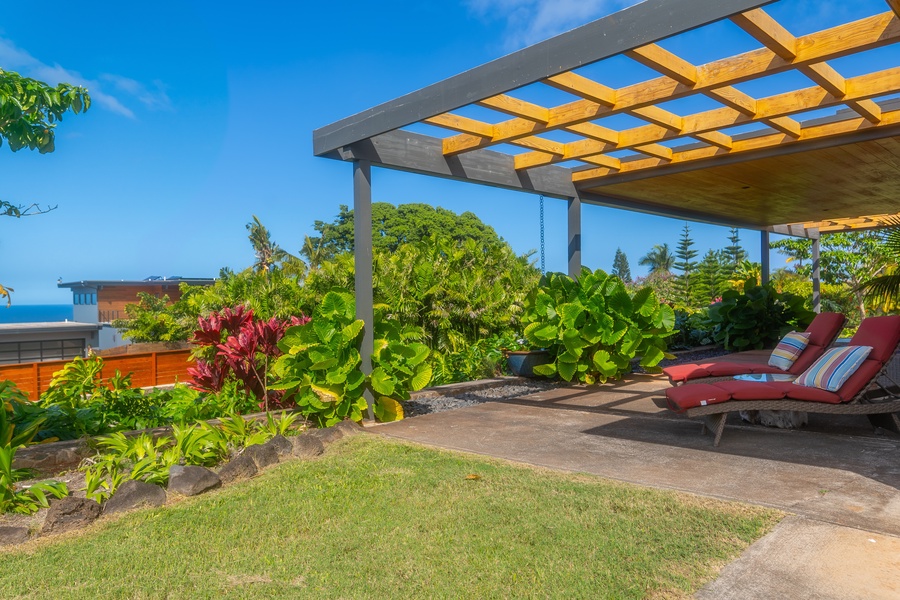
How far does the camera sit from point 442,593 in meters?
2.72

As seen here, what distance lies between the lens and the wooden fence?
37.5ft

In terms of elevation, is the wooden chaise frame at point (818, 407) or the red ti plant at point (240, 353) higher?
the red ti plant at point (240, 353)

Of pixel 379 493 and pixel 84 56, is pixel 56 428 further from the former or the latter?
pixel 84 56

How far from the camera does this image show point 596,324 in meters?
8.43

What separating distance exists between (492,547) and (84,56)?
112ft

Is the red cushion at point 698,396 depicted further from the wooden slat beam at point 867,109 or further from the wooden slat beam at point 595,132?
the wooden slat beam at point 867,109

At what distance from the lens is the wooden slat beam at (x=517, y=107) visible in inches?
222

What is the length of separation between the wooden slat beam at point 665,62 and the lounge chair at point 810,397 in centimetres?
245

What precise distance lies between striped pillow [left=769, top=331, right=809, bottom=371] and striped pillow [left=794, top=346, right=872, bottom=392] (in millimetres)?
1091

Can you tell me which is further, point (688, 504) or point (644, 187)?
point (644, 187)

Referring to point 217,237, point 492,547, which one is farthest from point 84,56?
point 492,547

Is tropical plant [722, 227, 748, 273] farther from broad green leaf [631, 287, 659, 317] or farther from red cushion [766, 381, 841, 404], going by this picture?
red cushion [766, 381, 841, 404]

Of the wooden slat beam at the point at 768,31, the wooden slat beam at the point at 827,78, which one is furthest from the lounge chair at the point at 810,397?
the wooden slat beam at the point at 768,31

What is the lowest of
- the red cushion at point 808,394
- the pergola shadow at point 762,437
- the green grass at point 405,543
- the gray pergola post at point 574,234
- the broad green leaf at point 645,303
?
the green grass at point 405,543
